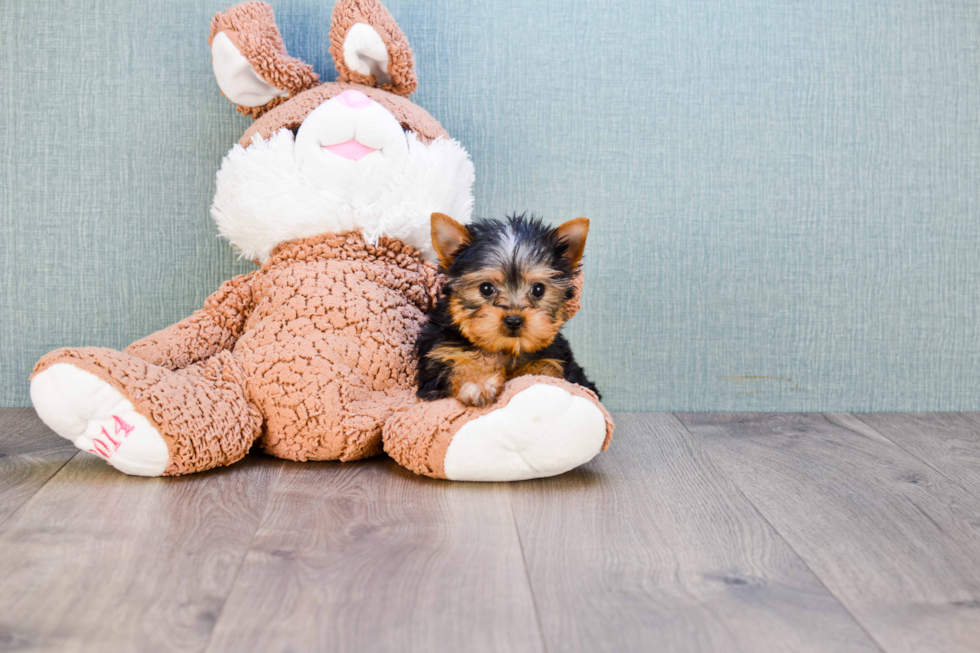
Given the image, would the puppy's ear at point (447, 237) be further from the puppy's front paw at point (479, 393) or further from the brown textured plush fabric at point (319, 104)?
the brown textured plush fabric at point (319, 104)

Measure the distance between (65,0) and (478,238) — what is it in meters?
A: 1.33

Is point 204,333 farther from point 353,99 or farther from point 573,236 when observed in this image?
point 573,236

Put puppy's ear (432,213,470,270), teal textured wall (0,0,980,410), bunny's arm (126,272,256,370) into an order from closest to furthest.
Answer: puppy's ear (432,213,470,270) < bunny's arm (126,272,256,370) < teal textured wall (0,0,980,410)

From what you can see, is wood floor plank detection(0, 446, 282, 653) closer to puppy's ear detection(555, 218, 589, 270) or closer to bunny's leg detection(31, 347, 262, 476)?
bunny's leg detection(31, 347, 262, 476)

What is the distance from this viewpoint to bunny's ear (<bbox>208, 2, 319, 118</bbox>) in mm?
1711

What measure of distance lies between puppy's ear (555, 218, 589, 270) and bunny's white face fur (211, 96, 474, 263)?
33 centimetres

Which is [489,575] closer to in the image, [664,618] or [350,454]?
[664,618]

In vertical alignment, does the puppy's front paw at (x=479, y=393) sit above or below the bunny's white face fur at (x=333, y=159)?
below

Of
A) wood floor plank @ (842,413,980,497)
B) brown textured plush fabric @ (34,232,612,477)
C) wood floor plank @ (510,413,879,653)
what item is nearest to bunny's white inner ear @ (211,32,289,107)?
brown textured plush fabric @ (34,232,612,477)

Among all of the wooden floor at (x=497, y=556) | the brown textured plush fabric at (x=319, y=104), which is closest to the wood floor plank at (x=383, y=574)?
the wooden floor at (x=497, y=556)

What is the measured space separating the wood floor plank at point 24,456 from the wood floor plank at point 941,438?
176 centimetres

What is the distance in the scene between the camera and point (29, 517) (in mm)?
1268

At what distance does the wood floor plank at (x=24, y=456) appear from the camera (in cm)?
138

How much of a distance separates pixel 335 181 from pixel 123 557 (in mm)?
890
